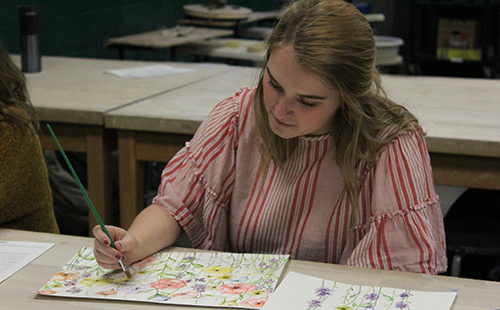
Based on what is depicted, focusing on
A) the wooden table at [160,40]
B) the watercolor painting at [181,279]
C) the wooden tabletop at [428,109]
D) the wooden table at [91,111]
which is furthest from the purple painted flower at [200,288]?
the wooden table at [160,40]

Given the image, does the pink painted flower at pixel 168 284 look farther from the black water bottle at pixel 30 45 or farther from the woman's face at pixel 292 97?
the black water bottle at pixel 30 45

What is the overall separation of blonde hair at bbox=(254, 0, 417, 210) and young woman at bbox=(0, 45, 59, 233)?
1.85 feet

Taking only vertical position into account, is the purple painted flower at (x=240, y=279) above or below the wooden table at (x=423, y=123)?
below

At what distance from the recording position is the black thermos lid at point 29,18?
249 cm

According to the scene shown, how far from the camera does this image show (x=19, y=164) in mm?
1395

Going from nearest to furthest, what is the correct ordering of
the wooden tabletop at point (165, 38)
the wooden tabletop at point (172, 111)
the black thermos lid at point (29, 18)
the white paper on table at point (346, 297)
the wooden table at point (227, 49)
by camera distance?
the white paper on table at point (346, 297), the wooden tabletop at point (172, 111), the black thermos lid at point (29, 18), the wooden table at point (227, 49), the wooden tabletop at point (165, 38)

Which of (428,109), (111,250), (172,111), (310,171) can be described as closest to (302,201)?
(310,171)

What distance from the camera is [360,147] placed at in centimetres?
123

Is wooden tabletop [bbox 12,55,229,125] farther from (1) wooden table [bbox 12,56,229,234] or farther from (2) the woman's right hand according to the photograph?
(2) the woman's right hand

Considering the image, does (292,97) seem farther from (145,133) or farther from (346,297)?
(145,133)

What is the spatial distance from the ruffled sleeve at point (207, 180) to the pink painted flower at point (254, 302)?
0.39 metres

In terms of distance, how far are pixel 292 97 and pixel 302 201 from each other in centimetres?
28

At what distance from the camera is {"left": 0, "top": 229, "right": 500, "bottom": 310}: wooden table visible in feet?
3.07

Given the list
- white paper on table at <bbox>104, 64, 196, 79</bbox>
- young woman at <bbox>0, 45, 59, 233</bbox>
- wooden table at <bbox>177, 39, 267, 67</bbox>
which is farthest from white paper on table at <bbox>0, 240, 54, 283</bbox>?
wooden table at <bbox>177, 39, 267, 67</bbox>
